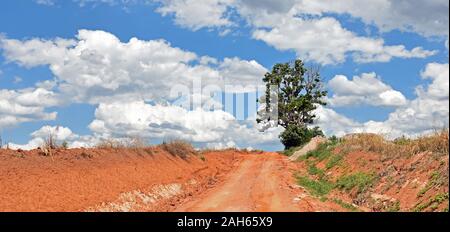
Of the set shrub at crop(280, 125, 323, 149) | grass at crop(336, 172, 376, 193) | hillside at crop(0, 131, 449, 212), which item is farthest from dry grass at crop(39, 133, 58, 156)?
shrub at crop(280, 125, 323, 149)

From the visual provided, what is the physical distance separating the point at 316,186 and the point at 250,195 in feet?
16.3

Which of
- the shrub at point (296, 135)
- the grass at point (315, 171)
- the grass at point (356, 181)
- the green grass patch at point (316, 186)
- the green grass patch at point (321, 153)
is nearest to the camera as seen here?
the grass at point (356, 181)

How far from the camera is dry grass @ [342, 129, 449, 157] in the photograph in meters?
19.0

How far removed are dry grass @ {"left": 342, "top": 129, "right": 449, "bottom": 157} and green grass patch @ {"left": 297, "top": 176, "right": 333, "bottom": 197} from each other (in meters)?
2.87

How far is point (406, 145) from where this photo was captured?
72.8 ft

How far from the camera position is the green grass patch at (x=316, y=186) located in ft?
69.4

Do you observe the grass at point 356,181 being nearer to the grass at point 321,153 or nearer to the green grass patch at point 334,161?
the green grass patch at point 334,161

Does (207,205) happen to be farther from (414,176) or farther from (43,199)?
(414,176)

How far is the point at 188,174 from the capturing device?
26672mm

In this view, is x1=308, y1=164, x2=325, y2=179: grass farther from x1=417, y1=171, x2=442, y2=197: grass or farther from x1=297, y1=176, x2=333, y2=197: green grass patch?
x1=417, y1=171, x2=442, y2=197: grass

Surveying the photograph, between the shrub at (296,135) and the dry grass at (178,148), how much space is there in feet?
64.2

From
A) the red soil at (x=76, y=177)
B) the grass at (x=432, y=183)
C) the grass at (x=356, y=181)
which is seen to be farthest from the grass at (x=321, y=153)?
the grass at (x=432, y=183)

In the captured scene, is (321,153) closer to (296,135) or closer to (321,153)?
(321,153)
